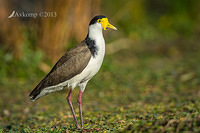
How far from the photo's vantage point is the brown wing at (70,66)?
191 inches

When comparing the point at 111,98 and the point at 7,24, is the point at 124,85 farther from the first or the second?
the point at 7,24

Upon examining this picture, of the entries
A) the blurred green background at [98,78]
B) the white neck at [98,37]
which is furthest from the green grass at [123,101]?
the white neck at [98,37]

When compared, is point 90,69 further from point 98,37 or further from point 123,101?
point 123,101

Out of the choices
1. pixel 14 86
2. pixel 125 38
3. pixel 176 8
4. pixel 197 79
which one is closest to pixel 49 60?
pixel 14 86

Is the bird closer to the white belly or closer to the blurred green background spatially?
the white belly

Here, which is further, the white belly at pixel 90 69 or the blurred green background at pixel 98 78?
the blurred green background at pixel 98 78

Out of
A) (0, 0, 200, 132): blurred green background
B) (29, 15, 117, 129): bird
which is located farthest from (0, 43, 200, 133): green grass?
(29, 15, 117, 129): bird

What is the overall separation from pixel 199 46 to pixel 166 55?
5.06 ft

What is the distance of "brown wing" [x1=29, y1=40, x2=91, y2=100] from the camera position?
15.9 feet

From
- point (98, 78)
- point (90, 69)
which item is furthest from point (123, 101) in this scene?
point (90, 69)

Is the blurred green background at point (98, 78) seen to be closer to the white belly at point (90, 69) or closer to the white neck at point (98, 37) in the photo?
the white belly at point (90, 69)

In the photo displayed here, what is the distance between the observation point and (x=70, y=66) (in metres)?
4.97

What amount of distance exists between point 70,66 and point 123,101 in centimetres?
243

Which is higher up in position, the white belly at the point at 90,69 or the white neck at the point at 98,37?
the white neck at the point at 98,37
